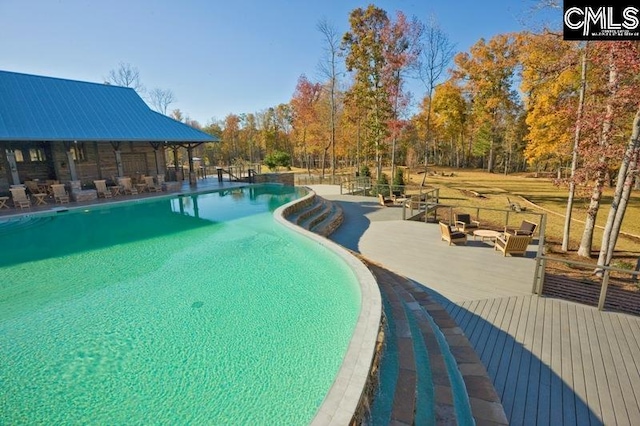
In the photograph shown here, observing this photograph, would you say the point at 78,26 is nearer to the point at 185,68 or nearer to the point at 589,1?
the point at 185,68

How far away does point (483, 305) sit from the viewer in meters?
5.34

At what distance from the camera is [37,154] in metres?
15.2

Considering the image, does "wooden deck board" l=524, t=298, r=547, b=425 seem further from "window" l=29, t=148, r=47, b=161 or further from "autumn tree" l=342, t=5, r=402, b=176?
"window" l=29, t=148, r=47, b=161

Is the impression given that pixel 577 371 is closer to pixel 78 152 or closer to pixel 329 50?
pixel 78 152

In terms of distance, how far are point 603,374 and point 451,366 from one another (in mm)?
1786

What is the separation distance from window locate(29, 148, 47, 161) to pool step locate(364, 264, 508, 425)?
19.0 meters

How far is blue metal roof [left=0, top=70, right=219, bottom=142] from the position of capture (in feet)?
44.3

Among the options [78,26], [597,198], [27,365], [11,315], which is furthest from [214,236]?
[597,198]

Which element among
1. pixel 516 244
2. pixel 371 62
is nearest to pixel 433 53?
pixel 371 62

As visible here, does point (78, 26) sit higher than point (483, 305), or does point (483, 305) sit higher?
point (78, 26)

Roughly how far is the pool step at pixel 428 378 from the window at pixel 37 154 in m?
19.0

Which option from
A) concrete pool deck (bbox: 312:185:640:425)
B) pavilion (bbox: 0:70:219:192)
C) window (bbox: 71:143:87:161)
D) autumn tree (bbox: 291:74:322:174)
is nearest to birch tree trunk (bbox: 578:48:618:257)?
concrete pool deck (bbox: 312:185:640:425)

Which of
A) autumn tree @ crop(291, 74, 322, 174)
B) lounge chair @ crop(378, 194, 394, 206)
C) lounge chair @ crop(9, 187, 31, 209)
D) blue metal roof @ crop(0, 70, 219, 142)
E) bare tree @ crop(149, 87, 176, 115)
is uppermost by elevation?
bare tree @ crop(149, 87, 176, 115)

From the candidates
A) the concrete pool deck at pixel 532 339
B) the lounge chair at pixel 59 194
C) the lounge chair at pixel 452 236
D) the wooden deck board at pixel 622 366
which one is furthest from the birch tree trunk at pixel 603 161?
the lounge chair at pixel 59 194
